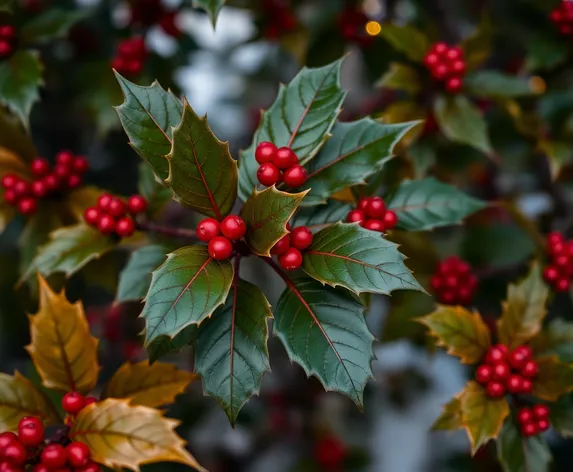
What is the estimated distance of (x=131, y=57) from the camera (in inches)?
44.7

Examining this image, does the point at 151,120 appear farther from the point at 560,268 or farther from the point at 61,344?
the point at 560,268

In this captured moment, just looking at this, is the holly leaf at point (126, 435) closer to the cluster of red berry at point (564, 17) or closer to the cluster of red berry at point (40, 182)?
the cluster of red berry at point (40, 182)

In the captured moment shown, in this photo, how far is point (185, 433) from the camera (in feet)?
4.51

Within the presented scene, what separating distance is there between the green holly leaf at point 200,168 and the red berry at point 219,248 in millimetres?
49

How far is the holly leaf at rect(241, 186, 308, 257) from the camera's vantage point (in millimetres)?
606

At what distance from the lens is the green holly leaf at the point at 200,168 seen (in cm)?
60

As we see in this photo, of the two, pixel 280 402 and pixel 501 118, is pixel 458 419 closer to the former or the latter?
pixel 501 118

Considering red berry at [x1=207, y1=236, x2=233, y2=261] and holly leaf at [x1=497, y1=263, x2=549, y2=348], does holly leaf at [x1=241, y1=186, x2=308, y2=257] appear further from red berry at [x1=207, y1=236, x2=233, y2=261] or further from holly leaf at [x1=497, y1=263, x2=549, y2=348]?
holly leaf at [x1=497, y1=263, x2=549, y2=348]

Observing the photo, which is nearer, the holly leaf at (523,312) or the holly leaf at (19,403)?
the holly leaf at (19,403)

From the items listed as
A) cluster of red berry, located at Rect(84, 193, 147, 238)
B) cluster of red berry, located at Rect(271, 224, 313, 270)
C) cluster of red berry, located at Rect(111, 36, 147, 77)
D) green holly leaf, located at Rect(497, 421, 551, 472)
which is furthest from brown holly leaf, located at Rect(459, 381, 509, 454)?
cluster of red berry, located at Rect(111, 36, 147, 77)

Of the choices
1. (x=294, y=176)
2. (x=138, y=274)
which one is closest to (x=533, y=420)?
(x=294, y=176)

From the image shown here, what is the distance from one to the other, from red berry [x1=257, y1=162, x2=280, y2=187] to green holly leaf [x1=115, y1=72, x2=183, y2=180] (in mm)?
113

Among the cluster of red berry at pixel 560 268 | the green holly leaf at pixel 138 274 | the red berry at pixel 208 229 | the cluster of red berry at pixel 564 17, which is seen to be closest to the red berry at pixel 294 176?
the red berry at pixel 208 229

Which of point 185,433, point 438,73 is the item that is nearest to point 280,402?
point 185,433
